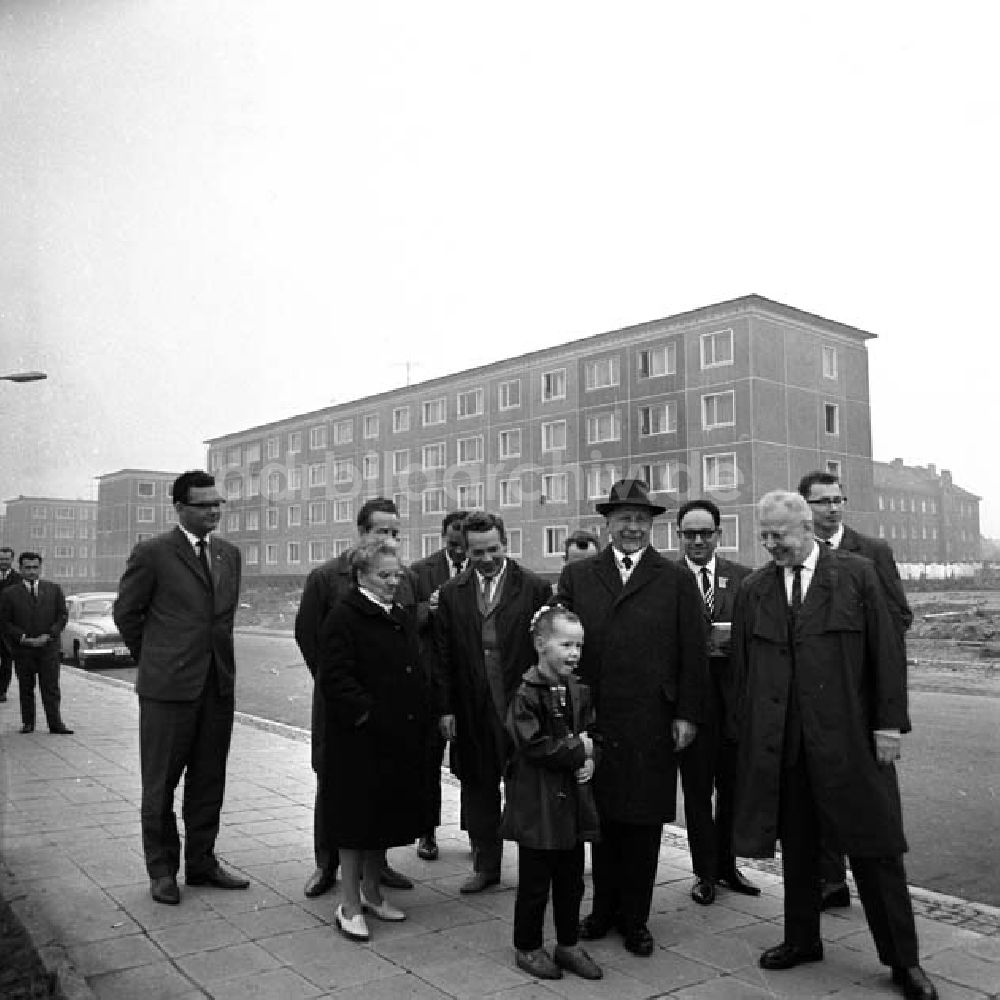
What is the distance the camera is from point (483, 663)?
5.37 m

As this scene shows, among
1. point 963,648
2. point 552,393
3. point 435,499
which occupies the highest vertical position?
point 552,393

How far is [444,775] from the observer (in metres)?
8.47

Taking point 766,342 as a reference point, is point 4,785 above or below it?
below

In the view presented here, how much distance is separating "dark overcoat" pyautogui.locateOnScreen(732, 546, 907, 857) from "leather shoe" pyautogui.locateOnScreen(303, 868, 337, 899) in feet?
7.43

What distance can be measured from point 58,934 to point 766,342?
34589 mm

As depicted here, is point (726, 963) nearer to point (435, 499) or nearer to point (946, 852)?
point (946, 852)

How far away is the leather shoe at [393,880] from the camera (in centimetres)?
543

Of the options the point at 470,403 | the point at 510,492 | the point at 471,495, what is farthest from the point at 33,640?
the point at 470,403

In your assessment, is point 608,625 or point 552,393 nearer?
point 608,625

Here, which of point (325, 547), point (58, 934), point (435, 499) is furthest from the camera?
point (325, 547)

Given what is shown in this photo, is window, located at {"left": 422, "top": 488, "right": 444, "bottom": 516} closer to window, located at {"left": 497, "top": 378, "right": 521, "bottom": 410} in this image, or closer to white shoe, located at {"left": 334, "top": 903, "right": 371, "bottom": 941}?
window, located at {"left": 497, "top": 378, "right": 521, "bottom": 410}

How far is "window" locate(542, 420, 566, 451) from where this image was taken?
143 feet

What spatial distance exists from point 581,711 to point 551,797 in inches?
15.2

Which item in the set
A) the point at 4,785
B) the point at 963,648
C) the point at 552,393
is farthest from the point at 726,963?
the point at 552,393
